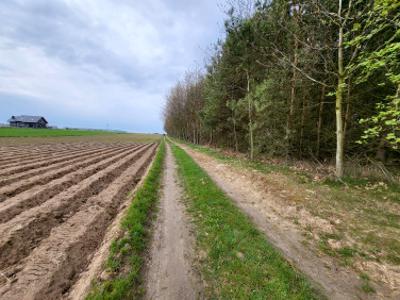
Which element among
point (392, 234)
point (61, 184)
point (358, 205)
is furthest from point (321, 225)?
point (61, 184)

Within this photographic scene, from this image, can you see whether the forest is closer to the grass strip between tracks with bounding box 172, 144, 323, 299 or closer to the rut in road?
the grass strip between tracks with bounding box 172, 144, 323, 299

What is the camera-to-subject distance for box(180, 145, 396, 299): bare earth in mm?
3029

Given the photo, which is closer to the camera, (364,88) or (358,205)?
(358,205)

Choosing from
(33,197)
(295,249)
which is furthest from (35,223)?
(295,249)

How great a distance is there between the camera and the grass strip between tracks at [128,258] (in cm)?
278

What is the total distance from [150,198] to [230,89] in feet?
54.8

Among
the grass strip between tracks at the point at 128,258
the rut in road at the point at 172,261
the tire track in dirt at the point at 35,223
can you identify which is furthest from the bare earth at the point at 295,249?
the tire track in dirt at the point at 35,223

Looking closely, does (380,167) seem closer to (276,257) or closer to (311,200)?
(311,200)

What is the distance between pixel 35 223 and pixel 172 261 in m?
3.54

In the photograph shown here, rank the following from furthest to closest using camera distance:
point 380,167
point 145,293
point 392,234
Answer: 1. point 380,167
2. point 392,234
3. point 145,293

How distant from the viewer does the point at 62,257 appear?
11.5ft

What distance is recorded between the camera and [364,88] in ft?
35.3

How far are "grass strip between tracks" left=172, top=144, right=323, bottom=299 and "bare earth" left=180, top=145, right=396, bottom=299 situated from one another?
10.6 inches

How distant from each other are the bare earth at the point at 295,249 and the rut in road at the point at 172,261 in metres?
A: 1.94
